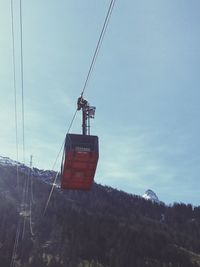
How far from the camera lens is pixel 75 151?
28.2 m

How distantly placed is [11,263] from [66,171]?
13764cm

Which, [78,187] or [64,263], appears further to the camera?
[64,263]

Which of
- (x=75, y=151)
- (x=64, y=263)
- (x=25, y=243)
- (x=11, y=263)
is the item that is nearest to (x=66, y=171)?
(x=75, y=151)

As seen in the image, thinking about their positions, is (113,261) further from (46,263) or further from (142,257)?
(46,263)

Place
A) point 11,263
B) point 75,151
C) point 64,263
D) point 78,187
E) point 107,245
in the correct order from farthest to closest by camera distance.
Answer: point 107,245
point 64,263
point 11,263
point 78,187
point 75,151

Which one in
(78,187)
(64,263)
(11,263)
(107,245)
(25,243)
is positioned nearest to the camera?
(78,187)

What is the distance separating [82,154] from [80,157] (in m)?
0.25

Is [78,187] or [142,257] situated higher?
[142,257]

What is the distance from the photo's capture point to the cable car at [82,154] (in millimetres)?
28297

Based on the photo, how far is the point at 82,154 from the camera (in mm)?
28281

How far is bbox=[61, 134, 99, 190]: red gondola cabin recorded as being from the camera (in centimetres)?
2827

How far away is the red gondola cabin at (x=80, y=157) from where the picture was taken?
28266 mm

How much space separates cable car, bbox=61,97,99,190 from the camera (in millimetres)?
28297

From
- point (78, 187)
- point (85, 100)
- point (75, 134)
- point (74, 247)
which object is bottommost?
point (78, 187)
